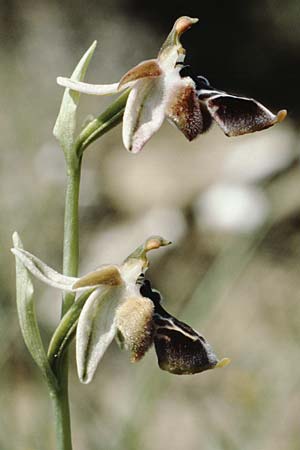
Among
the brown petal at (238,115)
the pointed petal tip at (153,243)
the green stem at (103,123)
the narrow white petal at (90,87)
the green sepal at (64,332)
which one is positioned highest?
the narrow white petal at (90,87)

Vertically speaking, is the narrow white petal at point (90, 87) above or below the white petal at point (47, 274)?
above

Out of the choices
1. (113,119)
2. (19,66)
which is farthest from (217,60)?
(113,119)

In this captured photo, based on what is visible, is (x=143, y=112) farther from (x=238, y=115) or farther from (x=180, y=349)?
(x=180, y=349)

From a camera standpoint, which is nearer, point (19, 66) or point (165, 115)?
point (165, 115)

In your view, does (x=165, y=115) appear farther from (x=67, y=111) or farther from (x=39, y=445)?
(x=39, y=445)

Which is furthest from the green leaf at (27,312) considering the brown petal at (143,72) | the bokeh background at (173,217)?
the bokeh background at (173,217)

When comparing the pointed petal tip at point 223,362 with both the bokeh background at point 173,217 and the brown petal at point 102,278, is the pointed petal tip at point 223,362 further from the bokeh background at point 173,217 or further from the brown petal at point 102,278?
the bokeh background at point 173,217

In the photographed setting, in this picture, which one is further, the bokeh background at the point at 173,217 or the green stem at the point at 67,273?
the bokeh background at the point at 173,217

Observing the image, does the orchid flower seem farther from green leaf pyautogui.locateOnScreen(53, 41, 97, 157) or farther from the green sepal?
green leaf pyautogui.locateOnScreen(53, 41, 97, 157)
